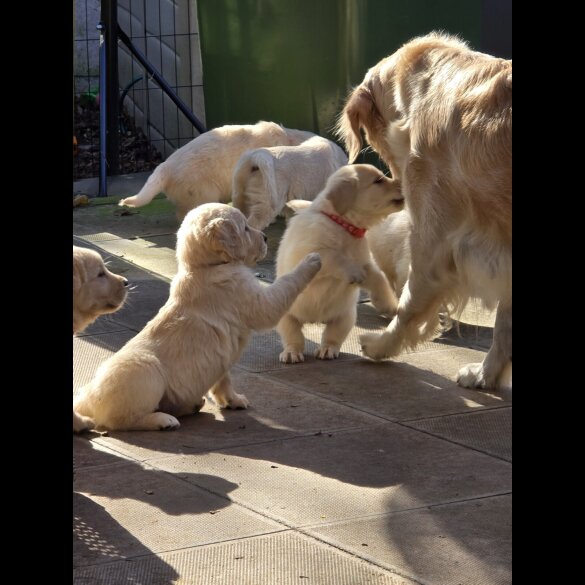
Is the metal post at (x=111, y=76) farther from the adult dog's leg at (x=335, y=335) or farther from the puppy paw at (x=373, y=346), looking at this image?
the puppy paw at (x=373, y=346)

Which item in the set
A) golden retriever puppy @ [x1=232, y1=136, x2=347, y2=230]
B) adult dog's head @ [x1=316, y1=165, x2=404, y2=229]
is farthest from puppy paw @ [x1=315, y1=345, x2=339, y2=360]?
golden retriever puppy @ [x1=232, y1=136, x2=347, y2=230]

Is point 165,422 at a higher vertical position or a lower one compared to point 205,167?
lower

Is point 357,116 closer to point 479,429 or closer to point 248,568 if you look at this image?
point 479,429

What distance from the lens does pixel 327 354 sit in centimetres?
610

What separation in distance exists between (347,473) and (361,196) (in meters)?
2.40

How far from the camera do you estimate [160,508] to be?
147 inches

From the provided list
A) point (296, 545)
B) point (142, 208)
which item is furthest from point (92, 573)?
point (142, 208)

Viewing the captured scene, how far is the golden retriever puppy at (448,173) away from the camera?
4.86m

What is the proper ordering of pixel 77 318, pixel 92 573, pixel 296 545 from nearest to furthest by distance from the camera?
pixel 92 573
pixel 296 545
pixel 77 318

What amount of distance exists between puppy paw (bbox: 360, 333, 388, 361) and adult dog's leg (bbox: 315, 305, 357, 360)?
26cm

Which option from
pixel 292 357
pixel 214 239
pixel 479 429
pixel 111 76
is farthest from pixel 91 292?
pixel 111 76
